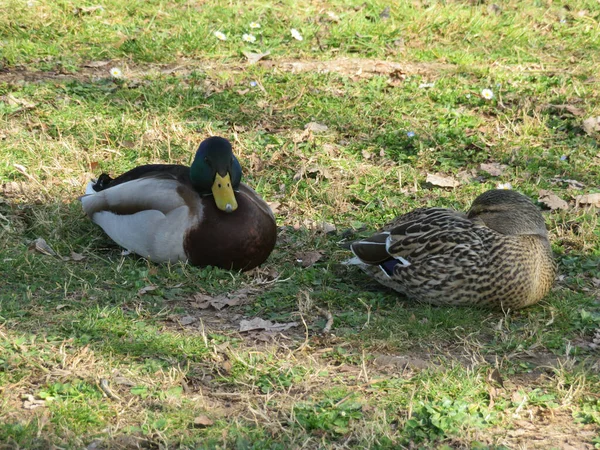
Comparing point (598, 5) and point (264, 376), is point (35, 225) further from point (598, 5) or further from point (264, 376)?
point (598, 5)

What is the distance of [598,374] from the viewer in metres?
3.94

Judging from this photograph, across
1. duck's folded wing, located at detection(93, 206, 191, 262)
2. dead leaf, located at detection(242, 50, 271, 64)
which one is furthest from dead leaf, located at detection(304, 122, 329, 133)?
duck's folded wing, located at detection(93, 206, 191, 262)

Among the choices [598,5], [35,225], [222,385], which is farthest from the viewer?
[598,5]

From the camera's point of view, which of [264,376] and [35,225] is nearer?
[264,376]

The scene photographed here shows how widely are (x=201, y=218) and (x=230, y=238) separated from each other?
0.20 m

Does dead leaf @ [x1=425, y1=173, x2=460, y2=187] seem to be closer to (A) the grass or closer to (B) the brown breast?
(A) the grass

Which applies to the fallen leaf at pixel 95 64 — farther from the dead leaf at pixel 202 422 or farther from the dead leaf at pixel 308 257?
the dead leaf at pixel 202 422

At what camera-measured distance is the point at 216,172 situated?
5.00m

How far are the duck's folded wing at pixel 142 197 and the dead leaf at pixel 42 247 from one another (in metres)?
0.35

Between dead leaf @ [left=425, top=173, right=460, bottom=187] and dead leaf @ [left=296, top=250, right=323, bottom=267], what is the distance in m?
1.18

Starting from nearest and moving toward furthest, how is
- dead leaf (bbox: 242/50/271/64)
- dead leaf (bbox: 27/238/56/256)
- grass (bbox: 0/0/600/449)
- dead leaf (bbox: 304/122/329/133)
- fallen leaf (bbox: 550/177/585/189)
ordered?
grass (bbox: 0/0/600/449), dead leaf (bbox: 27/238/56/256), fallen leaf (bbox: 550/177/585/189), dead leaf (bbox: 304/122/329/133), dead leaf (bbox: 242/50/271/64)

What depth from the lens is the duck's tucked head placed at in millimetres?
4656

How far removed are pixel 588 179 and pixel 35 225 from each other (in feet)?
12.0

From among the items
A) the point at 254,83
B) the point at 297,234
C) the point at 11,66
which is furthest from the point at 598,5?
the point at 11,66
